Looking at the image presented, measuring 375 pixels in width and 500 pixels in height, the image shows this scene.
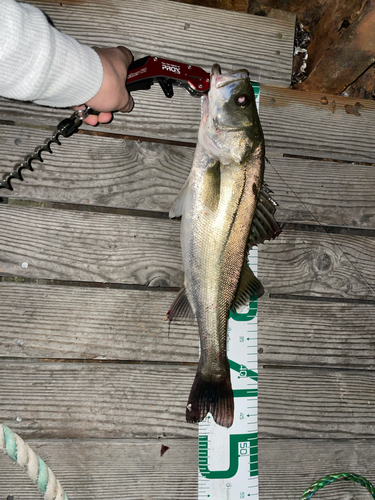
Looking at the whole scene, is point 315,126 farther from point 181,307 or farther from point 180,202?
point 181,307

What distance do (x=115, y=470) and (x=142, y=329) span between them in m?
0.80

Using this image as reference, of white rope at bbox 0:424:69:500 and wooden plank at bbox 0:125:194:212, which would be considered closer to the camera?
white rope at bbox 0:424:69:500

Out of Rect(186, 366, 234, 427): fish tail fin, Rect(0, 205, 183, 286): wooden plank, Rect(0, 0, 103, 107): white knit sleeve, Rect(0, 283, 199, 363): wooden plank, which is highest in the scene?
Rect(0, 0, 103, 107): white knit sleeve

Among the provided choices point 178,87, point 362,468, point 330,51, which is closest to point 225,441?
point 362,468

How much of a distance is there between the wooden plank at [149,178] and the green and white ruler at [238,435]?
1.66 feet

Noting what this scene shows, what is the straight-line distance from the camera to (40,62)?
1.60m

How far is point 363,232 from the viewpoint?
254 cm

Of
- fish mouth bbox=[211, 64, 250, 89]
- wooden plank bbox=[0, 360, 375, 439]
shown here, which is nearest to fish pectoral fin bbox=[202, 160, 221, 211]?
fish mouth bbox=[211, 64, 250, 89]

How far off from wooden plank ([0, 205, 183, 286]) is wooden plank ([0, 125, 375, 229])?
4.2 inches

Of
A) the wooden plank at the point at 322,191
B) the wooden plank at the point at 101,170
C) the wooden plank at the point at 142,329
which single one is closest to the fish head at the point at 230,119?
the wooden plank at the point at 101,170

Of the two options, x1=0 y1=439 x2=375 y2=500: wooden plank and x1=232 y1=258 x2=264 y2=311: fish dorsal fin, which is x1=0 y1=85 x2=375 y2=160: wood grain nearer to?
x1=232 y1=258 x2=264 y2=311: fish dorsal fin

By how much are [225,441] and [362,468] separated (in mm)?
933

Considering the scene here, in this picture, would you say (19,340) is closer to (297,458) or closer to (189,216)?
(189,216)

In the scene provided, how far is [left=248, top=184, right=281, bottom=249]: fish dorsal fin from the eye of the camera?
199cm
